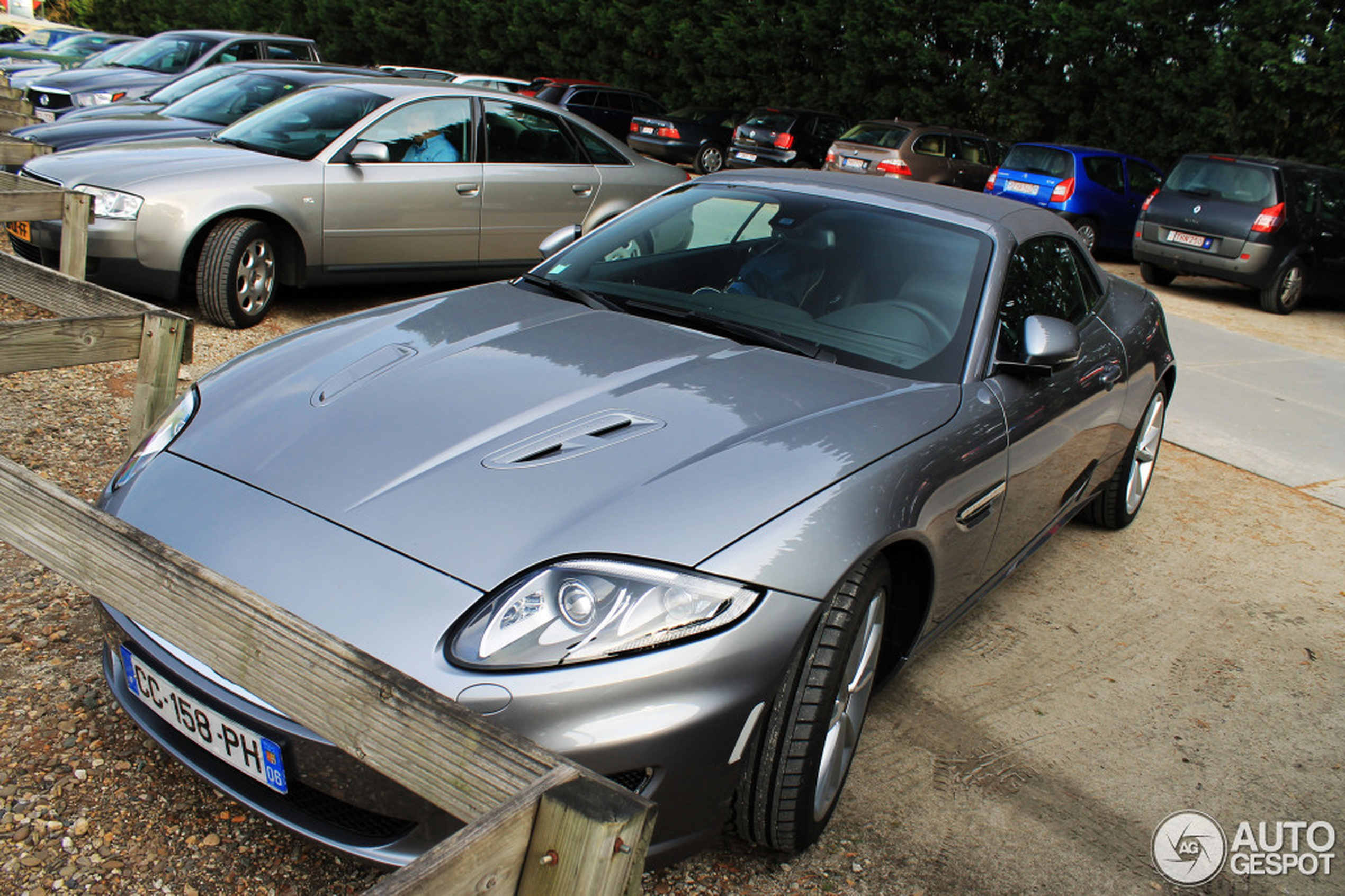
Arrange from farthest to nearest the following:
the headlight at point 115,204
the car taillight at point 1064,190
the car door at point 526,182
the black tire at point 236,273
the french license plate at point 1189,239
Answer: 1. the car taillight at point 1064,190
2. the french license plate at point 1189,239
3. the car door at point 526,182
4. the black tire at point 236,273
5. the headlight at point 115,204

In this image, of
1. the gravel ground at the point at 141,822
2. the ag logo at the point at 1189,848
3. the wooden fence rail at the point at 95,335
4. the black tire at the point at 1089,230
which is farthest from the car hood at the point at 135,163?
the black tire at the point at 1089,230

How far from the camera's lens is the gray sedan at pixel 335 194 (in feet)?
19.6

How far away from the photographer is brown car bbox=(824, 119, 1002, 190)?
1673 cm

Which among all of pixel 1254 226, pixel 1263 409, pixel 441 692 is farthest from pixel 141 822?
pixel 1254 226

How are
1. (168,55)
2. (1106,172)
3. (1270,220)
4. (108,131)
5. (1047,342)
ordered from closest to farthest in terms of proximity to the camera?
(1047,342)
(108,131)
(1270,220)
(168,55)
(1106,172)

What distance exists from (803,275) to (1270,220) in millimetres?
10505

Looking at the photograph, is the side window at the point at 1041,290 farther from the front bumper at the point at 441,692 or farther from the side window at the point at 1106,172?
the side window at the point at 1106,172

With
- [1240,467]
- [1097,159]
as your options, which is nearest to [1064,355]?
[1240,467]

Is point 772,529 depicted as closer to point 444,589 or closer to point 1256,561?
point 444,589

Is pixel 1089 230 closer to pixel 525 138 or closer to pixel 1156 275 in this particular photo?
pixel 1156 275

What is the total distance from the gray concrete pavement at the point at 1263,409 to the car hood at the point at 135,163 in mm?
5909

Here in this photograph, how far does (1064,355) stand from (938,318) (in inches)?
14.9

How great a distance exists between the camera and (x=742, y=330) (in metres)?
3.18

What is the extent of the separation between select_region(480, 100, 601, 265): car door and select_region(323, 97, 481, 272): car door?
4.8 inches
